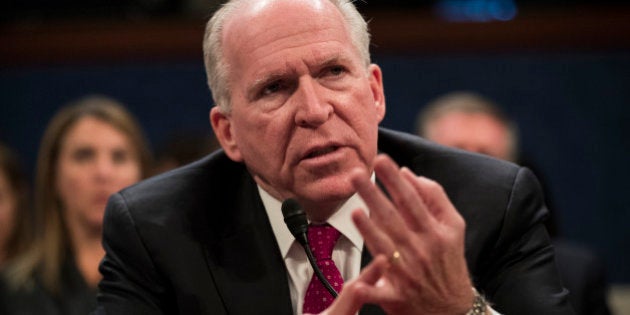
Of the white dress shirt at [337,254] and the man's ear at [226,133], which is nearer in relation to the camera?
the white dress shirt at [337,254]

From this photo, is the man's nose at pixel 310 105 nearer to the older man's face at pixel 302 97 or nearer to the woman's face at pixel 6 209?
the older man's face at pixel 302 97

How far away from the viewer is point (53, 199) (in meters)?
4.07

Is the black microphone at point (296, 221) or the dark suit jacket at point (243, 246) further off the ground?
the black microphone at point (296, 221)

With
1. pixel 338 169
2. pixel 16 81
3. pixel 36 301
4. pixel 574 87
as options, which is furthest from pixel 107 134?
pixel 574 87

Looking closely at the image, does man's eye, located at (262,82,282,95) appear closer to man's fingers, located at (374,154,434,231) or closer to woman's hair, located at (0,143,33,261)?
man's fingers, located at (374,154,434,231)

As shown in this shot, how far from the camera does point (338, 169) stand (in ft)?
7.12

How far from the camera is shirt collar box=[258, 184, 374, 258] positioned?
7.75 feet

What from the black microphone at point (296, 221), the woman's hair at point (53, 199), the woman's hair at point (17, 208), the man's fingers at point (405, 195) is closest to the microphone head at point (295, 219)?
the black microphone at point (296, 221)

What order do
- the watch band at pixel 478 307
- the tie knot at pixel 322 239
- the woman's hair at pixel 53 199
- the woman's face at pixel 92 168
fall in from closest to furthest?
the watch band at pixel 478 307
the tie knot at pixel 322 239
the woman's hair at pixel 53 199
the woman's face at pixel 92 168

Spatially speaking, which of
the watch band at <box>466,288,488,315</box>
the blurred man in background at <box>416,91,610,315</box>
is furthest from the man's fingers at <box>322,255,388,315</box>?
the blurred man in background at <box>416,91,610,315</box>

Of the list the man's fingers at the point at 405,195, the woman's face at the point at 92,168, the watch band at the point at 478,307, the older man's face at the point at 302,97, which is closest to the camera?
the man's fingers at the point at 405,195

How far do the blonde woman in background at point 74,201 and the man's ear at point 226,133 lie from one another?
147cm

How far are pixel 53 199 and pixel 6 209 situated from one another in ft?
1.62

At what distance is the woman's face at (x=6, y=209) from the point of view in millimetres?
4383
